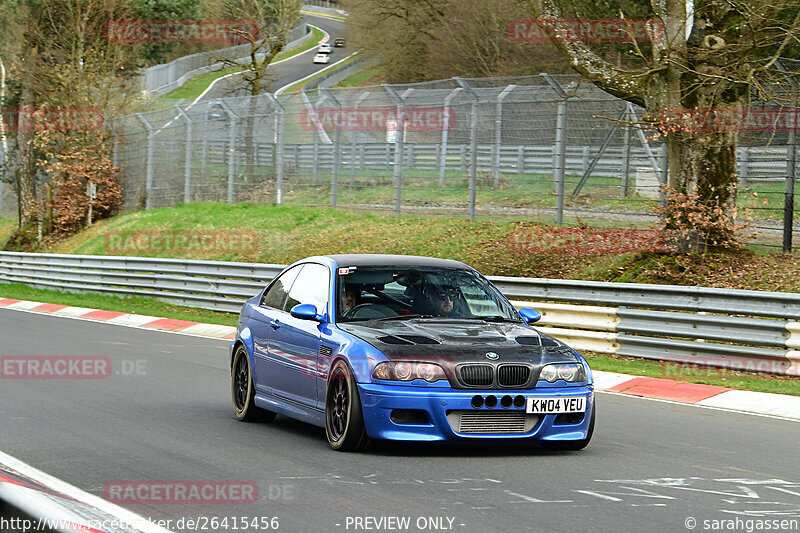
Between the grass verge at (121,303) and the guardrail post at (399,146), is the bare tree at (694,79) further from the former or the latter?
the grass verge at (121,303)

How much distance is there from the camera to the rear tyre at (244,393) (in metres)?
9.93

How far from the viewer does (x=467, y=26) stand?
49406 mm

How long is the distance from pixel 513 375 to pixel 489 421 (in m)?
0.35

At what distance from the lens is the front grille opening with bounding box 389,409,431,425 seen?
7812 millimetres

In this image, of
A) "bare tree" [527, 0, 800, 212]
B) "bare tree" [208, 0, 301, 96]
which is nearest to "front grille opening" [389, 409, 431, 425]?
"bare tree" [527, 0, 800, 212]

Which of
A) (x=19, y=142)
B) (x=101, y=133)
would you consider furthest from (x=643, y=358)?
(x=19, y=142)

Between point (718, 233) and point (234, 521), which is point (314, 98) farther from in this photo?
point (234, 521)

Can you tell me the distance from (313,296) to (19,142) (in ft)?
117

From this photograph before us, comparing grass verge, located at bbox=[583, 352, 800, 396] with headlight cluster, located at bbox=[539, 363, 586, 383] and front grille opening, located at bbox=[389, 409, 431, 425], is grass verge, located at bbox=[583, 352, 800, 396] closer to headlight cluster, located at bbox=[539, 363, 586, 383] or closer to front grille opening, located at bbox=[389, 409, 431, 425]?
headlight cluster, located at bbox=[539, 363, 586, 383]

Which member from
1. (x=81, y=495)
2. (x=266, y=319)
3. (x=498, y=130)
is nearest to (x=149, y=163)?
(x=498, y=130)

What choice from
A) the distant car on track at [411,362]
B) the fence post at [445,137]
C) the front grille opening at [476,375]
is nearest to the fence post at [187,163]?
the fence post at [445,137]

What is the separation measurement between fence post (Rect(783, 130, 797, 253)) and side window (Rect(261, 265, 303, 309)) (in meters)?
10.4

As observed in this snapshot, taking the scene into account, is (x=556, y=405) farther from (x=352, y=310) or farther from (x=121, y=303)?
(x=121, y=303)

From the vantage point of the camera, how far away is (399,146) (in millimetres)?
25609
